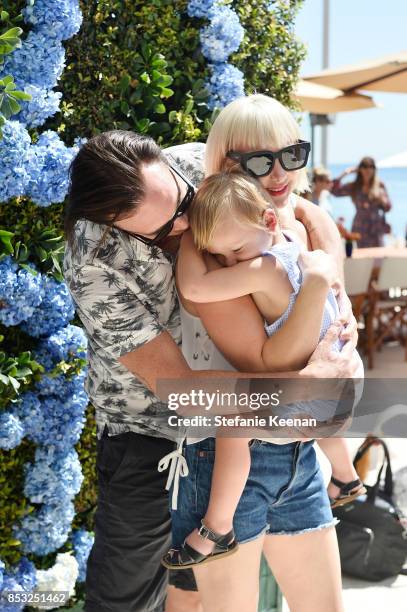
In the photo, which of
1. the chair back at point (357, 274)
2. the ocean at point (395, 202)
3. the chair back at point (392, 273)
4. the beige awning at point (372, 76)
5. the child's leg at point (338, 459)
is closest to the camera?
the child's leg at point (338, 459)

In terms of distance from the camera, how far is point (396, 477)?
4250mm

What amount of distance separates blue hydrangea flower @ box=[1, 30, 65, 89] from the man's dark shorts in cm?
110

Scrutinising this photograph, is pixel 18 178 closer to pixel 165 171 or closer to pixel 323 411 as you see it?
pixel 165 171

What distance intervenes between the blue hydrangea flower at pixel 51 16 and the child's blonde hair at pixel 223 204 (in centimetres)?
91

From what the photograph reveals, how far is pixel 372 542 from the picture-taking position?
3.91 metres

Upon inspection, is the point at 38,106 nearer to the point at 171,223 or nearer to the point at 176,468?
the point at 171,223

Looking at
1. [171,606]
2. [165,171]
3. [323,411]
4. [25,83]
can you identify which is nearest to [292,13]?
[25,83]

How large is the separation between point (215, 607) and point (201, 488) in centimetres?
29

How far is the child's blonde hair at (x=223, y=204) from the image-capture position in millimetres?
2070

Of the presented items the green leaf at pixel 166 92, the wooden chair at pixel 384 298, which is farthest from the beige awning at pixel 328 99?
the green leaf at pixel 166 92

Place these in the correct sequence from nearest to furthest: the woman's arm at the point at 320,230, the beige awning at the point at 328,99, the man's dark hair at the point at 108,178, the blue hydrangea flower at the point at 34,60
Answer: the man's dark hair at the point at 108,178 < the woman's arm at the point at 320,230 < the blue hydrangea flower at the point at 34,60 < the beige awning at the point at 328,99

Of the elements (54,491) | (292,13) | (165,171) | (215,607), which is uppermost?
(292,13)

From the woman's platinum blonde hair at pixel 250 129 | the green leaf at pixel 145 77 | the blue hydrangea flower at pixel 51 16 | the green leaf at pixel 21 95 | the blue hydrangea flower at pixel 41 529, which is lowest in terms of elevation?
the blue hydrangea flower at pixel 41 529

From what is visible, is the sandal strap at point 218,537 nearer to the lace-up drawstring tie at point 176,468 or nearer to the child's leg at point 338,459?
the lace-up drawstring tie at point 176,468
